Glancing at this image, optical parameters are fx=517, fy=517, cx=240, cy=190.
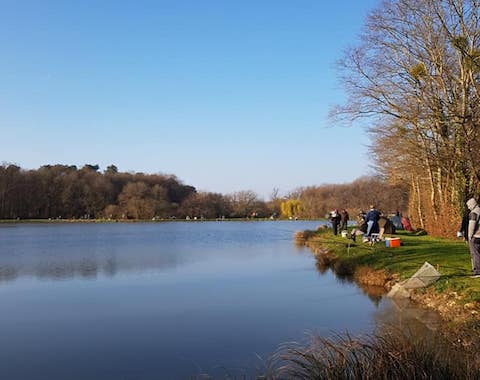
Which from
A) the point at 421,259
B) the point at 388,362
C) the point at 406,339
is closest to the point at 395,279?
the point at 421,259

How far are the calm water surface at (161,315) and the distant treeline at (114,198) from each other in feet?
182

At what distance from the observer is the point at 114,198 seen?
270ft

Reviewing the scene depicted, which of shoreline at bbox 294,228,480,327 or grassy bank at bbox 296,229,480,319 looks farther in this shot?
grassy bank at bbox 296,229,480,319

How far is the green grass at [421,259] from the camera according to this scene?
1017 cm

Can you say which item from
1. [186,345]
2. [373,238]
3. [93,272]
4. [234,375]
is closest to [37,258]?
[93,272]

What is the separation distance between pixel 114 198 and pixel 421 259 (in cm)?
7271

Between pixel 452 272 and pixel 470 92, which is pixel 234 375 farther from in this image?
pixel 470 92

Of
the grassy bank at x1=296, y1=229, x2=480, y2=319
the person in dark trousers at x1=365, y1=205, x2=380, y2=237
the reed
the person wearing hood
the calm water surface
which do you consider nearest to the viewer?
the reed

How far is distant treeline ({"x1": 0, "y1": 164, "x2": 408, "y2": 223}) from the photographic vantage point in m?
76.7

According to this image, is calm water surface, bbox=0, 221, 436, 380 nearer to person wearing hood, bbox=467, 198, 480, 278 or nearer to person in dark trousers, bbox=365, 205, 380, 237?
person wearing hood, bbox=467, 198, 480, 278

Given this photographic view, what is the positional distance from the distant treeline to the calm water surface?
5560 cm

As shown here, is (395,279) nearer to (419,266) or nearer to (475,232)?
(419,266)

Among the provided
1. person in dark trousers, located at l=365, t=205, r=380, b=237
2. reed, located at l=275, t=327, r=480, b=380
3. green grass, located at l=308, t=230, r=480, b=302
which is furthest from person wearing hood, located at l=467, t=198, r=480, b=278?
person in dark trousers, located at l=365, t=205, r=380, b=237

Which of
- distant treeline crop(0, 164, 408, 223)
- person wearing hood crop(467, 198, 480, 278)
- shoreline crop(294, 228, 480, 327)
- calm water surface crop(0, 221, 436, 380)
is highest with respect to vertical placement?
distant treeline crop(0, 164, 408, 223)
